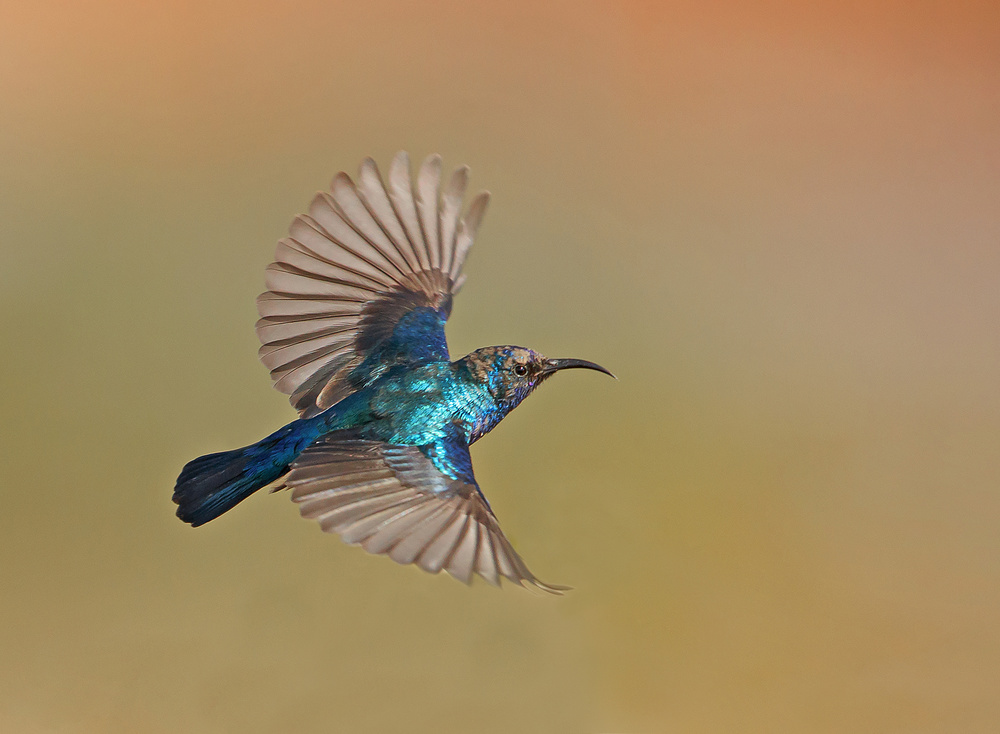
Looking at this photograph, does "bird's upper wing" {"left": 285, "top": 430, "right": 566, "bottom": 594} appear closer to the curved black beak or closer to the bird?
the bird

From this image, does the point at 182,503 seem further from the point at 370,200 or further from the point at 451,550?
the point at 370,200

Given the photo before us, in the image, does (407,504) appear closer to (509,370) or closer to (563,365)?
(509,370)

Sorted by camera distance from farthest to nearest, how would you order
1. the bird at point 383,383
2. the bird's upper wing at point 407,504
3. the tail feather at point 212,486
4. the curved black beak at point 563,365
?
the curved black beak at point 563,365
the tail feather at point 212,486
the bird at point 383,383
the bird's upper wing at point 407,504

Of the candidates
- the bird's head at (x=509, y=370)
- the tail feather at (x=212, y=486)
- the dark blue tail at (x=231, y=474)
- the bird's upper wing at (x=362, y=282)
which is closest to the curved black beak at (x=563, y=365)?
the bird's head at (x=509, y=370)

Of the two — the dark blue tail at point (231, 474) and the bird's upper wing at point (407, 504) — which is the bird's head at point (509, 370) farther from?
the dark blue tail at point (231, 474)

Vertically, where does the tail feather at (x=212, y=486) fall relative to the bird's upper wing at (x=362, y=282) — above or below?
below

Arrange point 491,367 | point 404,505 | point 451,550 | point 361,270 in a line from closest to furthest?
point 451,550 → point 404,505 → point 491,367 → point 361,270

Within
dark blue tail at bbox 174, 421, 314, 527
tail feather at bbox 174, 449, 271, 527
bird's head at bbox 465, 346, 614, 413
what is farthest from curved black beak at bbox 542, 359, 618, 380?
tail feather at bbox 174, 449, 271, 527

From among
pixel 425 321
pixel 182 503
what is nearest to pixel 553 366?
pixel 425 321
